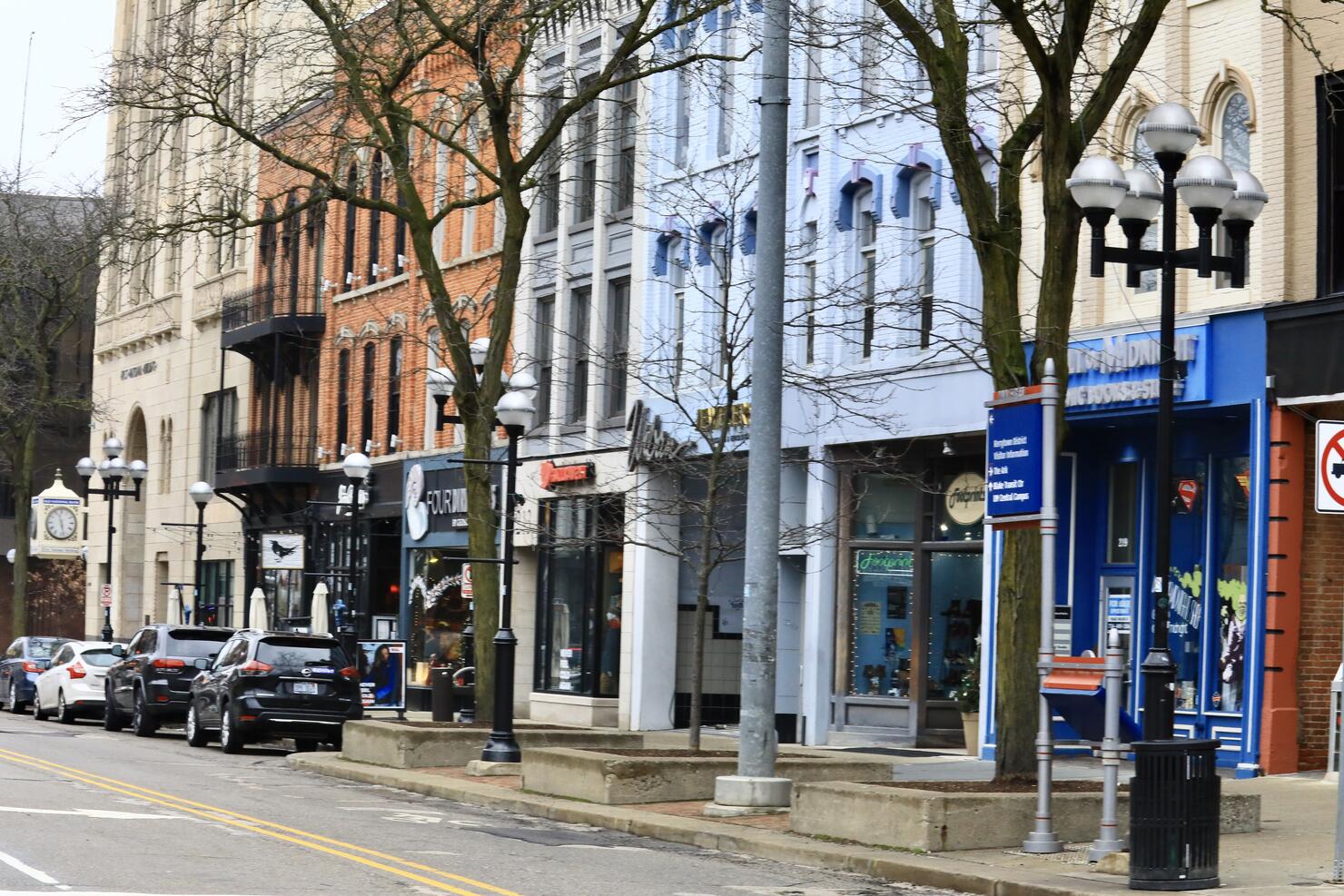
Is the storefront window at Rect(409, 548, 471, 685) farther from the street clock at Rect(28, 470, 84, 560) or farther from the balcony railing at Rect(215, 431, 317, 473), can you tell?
the street clock at Rect(28, 470, 84, 560)

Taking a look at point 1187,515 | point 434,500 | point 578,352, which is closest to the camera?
point 1187,515

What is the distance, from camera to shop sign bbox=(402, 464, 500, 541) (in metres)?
40.9

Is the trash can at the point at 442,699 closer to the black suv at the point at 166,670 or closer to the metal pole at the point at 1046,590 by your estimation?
the black suv at the point at 166,670

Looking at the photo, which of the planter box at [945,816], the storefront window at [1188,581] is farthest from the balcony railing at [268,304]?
the planter box at [945,816]

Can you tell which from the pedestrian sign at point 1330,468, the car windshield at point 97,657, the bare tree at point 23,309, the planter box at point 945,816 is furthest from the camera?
the bare tree at point 23,309

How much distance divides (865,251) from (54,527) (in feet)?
128

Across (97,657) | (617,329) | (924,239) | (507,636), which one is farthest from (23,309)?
(507,636)

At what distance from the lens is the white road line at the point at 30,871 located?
12023mm

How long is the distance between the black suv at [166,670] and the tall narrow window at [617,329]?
7.50m

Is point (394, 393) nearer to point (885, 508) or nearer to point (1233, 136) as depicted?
point (885, 508)

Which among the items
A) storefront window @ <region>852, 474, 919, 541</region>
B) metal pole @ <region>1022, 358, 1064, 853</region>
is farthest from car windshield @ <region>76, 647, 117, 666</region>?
metal pole @ <region>1022, 358, 1064, 853</region>

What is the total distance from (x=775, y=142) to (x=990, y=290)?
8.77 ft

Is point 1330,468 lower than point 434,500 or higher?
lower

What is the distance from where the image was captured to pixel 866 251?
2906cm
